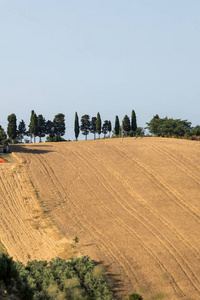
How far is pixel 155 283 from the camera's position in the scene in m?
27.6

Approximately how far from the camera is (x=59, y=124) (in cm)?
9225

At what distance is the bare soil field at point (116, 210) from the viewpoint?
29844 mm

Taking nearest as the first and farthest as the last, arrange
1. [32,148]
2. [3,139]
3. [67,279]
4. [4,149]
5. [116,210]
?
[67,279], [116,210], [4,149], [3,139], [32,148]

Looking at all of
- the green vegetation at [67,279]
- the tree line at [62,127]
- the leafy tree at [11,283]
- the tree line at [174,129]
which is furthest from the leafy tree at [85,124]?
the leafy tree at [11,283]

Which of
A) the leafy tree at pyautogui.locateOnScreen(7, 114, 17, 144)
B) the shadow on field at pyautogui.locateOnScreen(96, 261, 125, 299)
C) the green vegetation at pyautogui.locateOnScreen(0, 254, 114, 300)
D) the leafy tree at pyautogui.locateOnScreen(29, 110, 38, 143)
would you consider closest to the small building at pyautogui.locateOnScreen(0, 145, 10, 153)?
the leafy tree at pyautogui.locateOnScreen(7, 114, 17, 144)

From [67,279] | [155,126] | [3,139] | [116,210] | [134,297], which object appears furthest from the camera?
[155,126]

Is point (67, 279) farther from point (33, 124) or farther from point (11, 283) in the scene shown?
point (33, 124)

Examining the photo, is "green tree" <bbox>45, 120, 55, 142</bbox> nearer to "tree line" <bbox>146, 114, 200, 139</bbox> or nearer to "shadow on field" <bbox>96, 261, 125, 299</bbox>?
"tree line" <bbox>146, 114, 200, 139</bbox>

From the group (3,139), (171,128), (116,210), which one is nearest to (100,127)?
(171,128)

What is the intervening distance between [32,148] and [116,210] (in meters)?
28.2

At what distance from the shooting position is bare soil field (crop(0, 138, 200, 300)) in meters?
29.8

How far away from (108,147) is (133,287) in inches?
1599

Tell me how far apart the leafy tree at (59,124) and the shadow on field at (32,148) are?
24.1 meters

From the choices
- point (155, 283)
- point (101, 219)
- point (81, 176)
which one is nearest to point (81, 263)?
point (155, 283)
